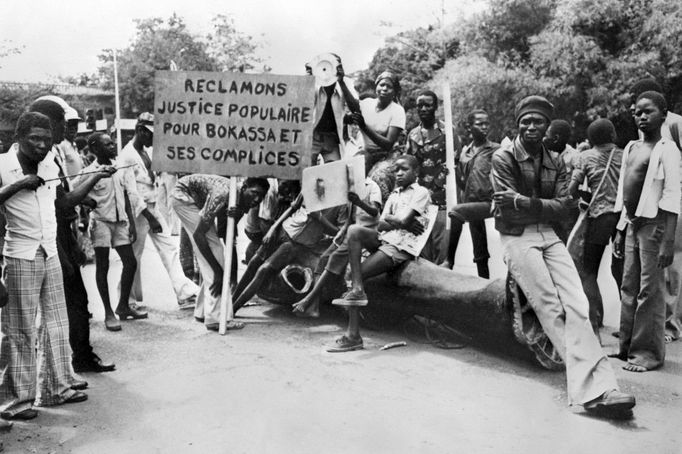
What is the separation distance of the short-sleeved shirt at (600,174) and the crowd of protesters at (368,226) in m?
0.01

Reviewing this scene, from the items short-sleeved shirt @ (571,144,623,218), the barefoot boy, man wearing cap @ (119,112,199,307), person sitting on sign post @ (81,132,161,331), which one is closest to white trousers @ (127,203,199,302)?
man wearing cap @ (119,112,199,307)

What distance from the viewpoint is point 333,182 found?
249 inches

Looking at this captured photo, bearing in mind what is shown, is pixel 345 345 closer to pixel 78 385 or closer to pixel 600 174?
pixel 78 385

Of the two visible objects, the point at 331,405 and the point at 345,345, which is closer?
the point at 331,405

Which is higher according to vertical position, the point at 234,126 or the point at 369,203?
the point at 234,126

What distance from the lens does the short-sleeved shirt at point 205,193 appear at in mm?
6802

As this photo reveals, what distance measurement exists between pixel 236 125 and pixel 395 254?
77.1 inches

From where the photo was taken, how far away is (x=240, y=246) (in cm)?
1155

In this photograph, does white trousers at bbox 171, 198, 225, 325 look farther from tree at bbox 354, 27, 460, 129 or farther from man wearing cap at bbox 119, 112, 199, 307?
Result: tree at bbox 354, 27, 460, 129

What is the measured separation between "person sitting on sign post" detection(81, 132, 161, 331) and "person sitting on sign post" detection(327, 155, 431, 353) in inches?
93.5

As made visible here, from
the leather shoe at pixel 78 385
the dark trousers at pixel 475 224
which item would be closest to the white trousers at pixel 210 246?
the leather shoe at pixel 78 385

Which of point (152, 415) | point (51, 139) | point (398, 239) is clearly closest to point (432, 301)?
point (398, 239)

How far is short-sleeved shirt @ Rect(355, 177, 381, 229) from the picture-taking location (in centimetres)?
648

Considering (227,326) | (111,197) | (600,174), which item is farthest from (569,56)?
(227,326)
